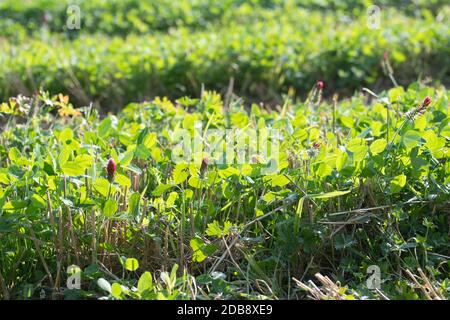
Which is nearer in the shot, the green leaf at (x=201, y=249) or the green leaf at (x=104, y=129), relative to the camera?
the green leaf at (x=201, y=249)

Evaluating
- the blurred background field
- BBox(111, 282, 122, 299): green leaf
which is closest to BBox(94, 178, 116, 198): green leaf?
BBox(111, 282, 122, 299): green leaf

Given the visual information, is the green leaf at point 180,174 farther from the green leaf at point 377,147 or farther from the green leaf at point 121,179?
→ the green leaf at point 377,147

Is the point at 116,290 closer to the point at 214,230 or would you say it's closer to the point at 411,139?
the point at 214,230

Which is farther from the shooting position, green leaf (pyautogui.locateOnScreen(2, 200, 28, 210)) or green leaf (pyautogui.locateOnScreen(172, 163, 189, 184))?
green leaf (pyautogui.locateOnScreen(172, 163, 189, 184))

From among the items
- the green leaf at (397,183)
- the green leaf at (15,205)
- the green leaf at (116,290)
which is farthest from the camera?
the green leaf at (397,183)

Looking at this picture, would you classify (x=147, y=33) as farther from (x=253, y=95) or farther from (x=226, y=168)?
(x=226, y=168)

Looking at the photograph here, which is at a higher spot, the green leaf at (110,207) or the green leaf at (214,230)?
the green leaf at (110,207)

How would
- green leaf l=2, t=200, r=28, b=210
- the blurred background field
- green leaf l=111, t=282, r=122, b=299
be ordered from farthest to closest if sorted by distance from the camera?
the blurred background field < green leaf l=2, t=200, r=28, b=210 < green leaf l=111, t=282, r=122, b=299

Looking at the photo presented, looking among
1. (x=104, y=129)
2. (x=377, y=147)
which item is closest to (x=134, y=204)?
(x=104, y=129)

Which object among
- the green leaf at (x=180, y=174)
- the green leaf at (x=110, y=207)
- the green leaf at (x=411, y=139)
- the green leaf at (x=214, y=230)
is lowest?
the green leaf at (x=214, y=230)

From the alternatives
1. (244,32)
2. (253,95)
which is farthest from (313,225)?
(244,32)

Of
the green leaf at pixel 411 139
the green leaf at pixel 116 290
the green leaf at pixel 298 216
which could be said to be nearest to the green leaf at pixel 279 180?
the green leaf at pixel 298 216

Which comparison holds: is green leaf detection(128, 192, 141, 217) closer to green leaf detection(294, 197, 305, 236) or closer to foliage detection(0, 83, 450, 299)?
foliage detection(0, 83, 450, 299)
